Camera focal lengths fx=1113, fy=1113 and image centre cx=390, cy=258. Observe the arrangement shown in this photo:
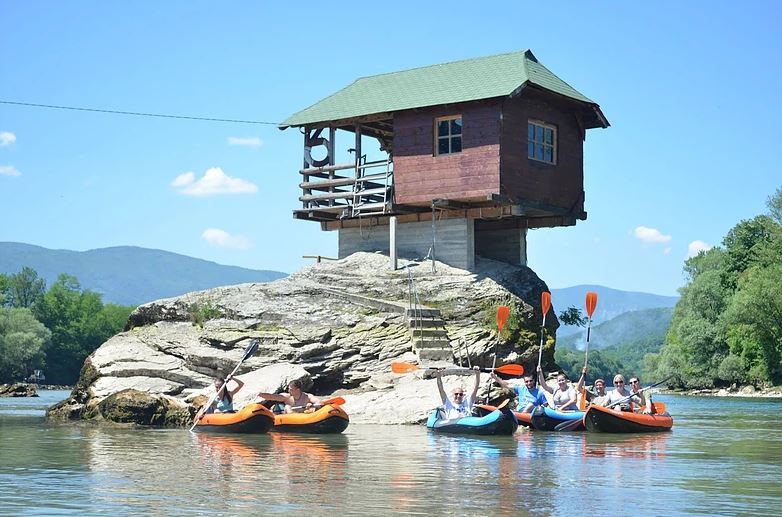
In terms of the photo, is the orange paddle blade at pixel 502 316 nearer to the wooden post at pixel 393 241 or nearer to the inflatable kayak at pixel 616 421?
the inflatable kayak at pixel 616 421

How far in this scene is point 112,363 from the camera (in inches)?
1153

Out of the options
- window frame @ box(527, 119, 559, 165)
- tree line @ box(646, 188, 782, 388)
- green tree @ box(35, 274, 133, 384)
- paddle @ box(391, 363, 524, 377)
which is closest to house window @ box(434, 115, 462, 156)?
window frame @ box(527, 119, 559, 165)

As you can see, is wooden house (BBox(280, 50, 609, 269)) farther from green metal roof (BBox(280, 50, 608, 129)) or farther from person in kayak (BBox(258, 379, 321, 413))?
person in kayak (BBox(258, 379, 321, 413))

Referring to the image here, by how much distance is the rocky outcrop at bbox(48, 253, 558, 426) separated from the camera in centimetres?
2689

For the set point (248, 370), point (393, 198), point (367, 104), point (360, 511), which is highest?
point (367, 104)

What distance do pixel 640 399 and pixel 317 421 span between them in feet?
25.1

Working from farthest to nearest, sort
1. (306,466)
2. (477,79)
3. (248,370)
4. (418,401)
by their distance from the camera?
(477,79) → (248,370) → (418,401) → (306,466)

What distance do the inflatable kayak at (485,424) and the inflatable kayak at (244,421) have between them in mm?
3689

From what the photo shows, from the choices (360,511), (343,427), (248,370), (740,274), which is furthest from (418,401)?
(740,274)

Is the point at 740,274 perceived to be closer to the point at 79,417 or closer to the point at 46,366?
the point at 79,417

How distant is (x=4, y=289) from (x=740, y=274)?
2754 inches

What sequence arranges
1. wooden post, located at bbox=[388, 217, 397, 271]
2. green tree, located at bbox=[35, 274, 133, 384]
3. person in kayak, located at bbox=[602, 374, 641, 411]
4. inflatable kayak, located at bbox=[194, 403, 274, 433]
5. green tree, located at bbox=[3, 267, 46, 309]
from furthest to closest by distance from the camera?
green tree, located at bbox=[3, 267, 46, 309]
green tree, located at bbox=[35, 274, 133, 384]
wooden post, located at bbox=[388, 217, 397, 271]
person in kayak, located at bbox=[602, 374, 641, 411]
inflatable kayak, located at bbox=[194, 403, 274, 433]

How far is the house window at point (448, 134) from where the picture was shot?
104ft

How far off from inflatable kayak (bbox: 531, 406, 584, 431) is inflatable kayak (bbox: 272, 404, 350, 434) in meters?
4.40
